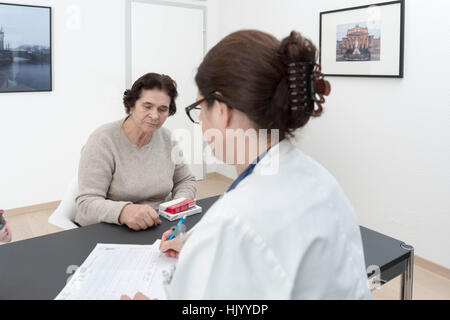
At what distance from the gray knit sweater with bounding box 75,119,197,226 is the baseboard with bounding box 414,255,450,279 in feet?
5.87

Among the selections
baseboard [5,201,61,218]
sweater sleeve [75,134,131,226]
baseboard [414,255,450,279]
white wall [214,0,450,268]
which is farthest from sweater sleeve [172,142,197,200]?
baseboard [5,201,61,218]

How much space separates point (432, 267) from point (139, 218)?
2197 millimetres

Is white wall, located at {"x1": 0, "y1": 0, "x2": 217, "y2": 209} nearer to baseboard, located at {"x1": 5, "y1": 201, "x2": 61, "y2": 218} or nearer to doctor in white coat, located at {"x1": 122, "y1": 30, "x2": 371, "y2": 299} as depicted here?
baseboard, located at {"x1": 5, "y1": 201, "x2": 61, "y2": 218}

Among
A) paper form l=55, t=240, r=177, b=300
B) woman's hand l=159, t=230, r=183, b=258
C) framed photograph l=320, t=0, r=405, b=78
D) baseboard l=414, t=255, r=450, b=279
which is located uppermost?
framed photograph l=320, t=0, r=405, b=78

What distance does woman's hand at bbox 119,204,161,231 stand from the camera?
138 cm

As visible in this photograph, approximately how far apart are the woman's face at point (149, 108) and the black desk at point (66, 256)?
554mm

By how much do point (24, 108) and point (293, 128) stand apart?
3277 mm

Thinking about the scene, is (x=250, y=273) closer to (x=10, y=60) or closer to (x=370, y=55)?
(x=370, y=55)

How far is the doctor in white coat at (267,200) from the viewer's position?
633 mm

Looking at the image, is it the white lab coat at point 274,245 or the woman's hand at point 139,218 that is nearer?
the white lab coat at point 274,245

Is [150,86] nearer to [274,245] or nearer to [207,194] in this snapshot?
[274,245]

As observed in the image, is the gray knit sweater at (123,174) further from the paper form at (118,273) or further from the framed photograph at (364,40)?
the framed photograph at (364,40)

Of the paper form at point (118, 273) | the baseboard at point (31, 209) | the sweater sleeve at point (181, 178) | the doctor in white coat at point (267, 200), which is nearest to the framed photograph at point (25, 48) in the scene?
the baseboard at point (31, 209)

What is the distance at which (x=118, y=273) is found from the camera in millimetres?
1070
